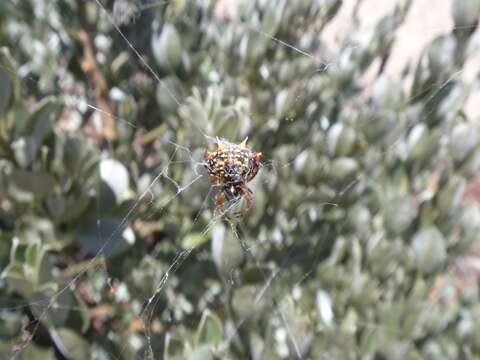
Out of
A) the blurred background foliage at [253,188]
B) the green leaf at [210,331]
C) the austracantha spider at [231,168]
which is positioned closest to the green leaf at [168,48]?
the blurred background foliage at [253,188]

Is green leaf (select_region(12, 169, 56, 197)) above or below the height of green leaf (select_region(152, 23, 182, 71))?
below

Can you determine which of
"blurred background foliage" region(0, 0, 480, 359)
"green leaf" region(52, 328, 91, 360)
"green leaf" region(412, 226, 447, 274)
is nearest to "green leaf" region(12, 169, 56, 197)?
"blurred background foliage" region(0, 0, 480, 359)

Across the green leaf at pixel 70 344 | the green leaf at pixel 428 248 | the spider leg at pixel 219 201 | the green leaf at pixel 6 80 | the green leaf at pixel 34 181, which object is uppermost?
the green leaf at pixel 6 80

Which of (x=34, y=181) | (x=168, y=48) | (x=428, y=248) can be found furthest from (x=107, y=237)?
(x=428, y=248)

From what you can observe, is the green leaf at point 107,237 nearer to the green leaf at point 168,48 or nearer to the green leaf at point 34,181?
the green leaf at point 34,181

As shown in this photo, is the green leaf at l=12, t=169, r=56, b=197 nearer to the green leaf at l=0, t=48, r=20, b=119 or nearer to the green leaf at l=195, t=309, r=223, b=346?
the green leaf at l=0, t=48, r=20, b=119

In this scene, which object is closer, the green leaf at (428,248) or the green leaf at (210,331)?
the green leaf at (210,331)
